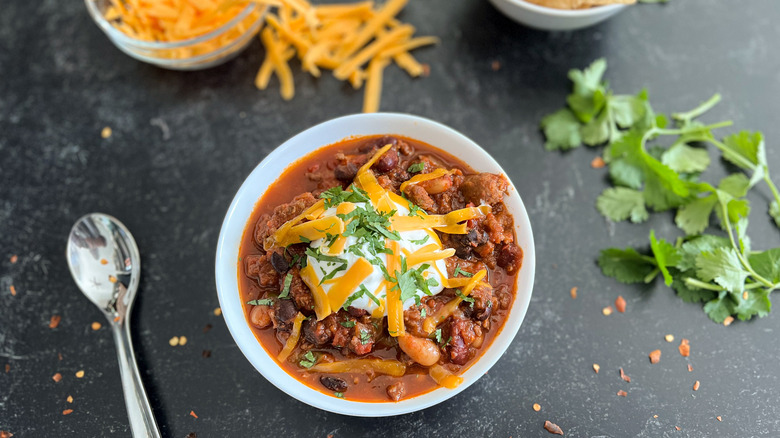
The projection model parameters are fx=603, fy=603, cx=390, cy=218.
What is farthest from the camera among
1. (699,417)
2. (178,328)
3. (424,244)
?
(178,328)

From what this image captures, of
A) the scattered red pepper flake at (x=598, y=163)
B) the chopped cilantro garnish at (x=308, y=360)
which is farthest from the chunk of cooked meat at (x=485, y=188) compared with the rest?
the scattered red pepper flake at (x=598, y=163)

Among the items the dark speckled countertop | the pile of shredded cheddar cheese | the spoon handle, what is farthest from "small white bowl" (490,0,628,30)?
the spoon handle

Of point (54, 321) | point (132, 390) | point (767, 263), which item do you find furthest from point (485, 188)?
point (54, 321)

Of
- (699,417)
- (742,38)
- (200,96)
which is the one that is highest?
(742,38)

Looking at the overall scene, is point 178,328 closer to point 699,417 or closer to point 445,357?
point 445,357

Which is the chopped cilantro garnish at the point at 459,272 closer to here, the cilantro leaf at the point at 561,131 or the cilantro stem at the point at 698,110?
the cilantro leaf at the point at 561,131

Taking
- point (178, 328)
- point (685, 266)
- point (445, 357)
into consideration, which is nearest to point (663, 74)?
Answer: point (685, 266)

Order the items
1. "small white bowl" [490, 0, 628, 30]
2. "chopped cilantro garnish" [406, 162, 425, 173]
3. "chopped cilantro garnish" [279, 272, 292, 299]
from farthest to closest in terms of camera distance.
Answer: "small white bowl" [490, 0, 628, 30] < "chopped cilantro garnish" [406, 162, 425, 173] < "chopped cilantro garnish" [279, 272, 292, 299]

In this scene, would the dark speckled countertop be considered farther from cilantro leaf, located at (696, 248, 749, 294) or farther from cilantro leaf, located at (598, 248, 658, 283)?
cilantro leaf, located at (696, 248, 749, 294)
